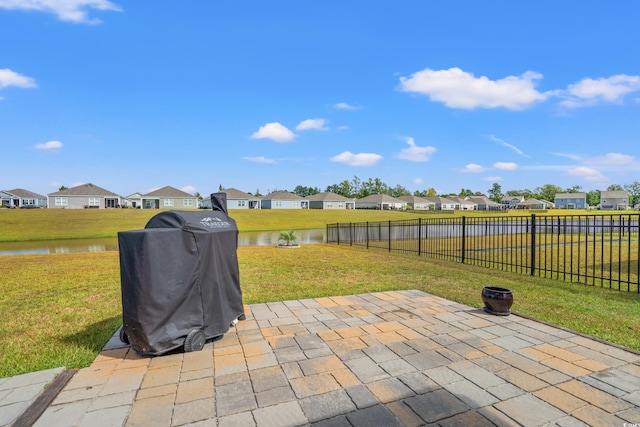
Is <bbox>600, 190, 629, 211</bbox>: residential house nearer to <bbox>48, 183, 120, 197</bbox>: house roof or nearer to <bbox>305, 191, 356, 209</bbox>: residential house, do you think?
<bbox>305, 191, 356, 209</bbox>: residential house

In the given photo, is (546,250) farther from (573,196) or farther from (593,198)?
(593,198)

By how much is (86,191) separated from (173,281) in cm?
5909

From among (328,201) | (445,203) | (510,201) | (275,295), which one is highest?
(328,201)

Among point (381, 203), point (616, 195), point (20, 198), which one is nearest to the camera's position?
point (20, 198)

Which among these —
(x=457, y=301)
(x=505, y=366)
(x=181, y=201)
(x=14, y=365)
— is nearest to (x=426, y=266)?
(x=457, y=301)

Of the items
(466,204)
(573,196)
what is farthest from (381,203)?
(573,196)

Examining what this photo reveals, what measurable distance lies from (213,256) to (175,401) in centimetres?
151

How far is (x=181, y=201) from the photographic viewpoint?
181 ft

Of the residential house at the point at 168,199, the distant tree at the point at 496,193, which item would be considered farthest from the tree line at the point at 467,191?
the residential house at the point at 168,199

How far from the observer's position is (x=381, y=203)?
74.2 meters

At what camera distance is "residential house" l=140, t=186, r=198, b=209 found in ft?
178

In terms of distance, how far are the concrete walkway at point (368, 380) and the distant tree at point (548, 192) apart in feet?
Answer: 378

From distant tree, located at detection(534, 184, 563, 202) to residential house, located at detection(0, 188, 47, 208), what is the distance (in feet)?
432

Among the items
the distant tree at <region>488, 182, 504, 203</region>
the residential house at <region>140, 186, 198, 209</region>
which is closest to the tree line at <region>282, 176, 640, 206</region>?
the distant tree at <region>488, 182, 504, 203</region>
